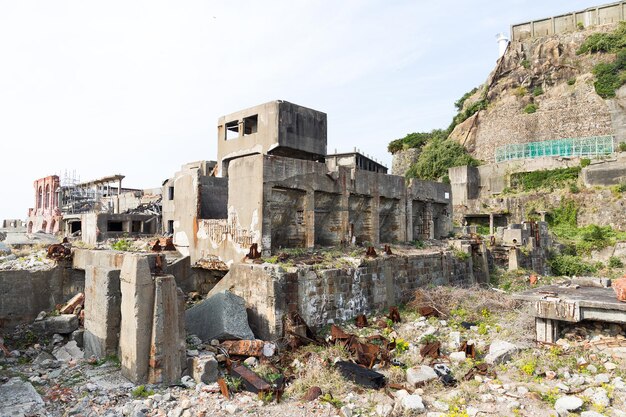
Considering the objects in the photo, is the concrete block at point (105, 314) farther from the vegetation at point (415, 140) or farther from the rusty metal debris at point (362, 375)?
the vegetation at point (415, 140)

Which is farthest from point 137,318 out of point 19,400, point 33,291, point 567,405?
point 567,405

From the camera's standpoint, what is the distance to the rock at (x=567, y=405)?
5.13 m

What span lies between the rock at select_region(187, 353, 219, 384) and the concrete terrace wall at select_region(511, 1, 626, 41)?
38.8 metres

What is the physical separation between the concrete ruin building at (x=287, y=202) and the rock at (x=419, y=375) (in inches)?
164

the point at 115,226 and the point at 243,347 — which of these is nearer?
the point at 243,347

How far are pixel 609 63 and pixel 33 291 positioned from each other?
35623mm

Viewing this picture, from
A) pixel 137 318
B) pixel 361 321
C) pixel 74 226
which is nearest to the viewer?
pixel 137 318

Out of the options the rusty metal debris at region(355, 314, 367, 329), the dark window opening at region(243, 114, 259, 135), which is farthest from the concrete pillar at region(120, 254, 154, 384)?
the dark window opening at region(243, 114, 259, 135)

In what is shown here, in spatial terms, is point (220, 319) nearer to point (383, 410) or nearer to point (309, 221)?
point (383, 410)

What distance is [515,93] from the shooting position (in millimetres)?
32969

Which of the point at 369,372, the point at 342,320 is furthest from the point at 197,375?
the point at 342,320

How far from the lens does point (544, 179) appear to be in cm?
2616

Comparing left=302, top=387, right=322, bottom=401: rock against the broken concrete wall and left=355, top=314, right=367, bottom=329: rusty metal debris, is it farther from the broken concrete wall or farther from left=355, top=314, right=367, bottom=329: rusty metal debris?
the broken concrete wall

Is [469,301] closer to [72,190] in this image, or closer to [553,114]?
[553,114]
